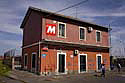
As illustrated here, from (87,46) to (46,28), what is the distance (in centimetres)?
693

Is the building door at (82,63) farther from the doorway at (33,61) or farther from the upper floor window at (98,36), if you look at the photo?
the doorway at (33,61)

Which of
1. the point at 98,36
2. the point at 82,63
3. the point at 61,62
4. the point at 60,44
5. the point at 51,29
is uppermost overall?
the point at 51,29

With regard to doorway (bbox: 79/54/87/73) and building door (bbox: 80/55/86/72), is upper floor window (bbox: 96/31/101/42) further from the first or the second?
building door (bbox: 80/55/86/72)

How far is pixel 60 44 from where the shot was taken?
18.3 m

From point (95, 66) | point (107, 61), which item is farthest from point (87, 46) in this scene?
point (107, 61)

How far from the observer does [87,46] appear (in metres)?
21.2

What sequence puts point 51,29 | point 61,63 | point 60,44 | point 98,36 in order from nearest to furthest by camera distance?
point 51,29, point 60,44, point 61,63, point 98,36

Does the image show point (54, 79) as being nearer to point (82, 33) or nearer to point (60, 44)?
point (60, 44)

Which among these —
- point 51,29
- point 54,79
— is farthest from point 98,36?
point 54,79

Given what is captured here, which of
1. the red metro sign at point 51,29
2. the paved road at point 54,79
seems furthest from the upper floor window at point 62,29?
the paved road at point 54,79

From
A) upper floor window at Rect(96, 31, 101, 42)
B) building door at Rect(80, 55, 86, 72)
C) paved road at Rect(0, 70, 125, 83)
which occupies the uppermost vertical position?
upper floor window at Rect(96, 31, 101, 42)

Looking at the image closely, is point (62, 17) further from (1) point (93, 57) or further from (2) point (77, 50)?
(1) point (93, 57)

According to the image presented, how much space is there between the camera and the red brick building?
17406 mm

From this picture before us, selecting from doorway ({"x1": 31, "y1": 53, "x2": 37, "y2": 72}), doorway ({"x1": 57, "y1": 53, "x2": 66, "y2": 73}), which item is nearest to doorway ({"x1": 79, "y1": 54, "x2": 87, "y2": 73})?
doorway ({"x1": 57, "y1": 53, "x2": 66, "y2": 73})
